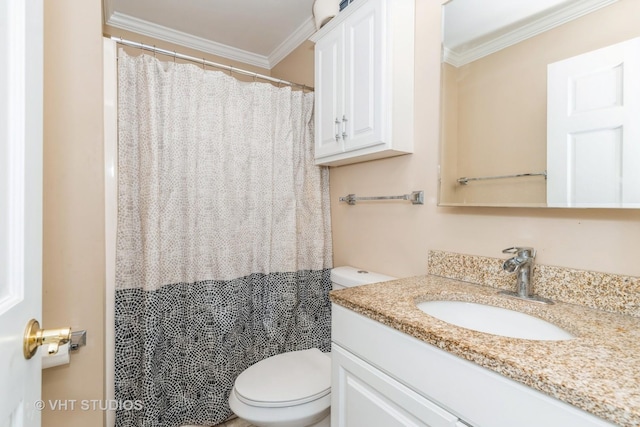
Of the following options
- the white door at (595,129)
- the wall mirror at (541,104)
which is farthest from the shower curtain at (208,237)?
the white door at (595,129)

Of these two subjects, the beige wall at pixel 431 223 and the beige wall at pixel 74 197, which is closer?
the beige wall at pixel 431 223

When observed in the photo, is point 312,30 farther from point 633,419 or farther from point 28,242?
point 633,419

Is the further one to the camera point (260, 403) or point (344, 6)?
point (344, 6)

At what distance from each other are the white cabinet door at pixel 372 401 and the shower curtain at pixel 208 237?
77 centimetres

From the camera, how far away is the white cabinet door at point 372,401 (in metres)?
0.75

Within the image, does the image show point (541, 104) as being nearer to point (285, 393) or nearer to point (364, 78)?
point (364, 78)

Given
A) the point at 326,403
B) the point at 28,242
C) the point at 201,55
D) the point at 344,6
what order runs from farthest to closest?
the point at 201,55, the point at 344,6, the point at 326,403, the point at 28,242

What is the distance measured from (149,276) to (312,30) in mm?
1847

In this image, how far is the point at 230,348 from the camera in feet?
5.34

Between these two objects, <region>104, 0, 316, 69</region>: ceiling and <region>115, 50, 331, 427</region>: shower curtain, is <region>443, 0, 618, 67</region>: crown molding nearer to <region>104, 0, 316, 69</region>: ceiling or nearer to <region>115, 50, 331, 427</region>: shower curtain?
<region>115, 50, 331, 427</region>: shower curtain

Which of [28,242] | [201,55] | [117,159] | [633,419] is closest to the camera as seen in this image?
[633,419]

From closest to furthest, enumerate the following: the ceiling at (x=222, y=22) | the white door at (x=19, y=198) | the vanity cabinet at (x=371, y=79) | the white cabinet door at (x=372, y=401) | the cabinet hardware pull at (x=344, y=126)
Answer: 1. the white door at (x=19, y=198)
2. the white cabinet door at (x=372, y=401)
3. the vanity cabinet at (x=371, y=79)
4. the cabinet hardware pull at (x=344, y=126)
5. the ceiling at (x=222, y=22)

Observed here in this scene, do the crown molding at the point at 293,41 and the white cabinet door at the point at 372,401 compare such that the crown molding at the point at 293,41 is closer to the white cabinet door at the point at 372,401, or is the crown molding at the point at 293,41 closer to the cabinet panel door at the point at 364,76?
the cabinet panel door at the point at 364,76

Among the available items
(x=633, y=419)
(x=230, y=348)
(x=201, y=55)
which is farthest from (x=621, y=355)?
(x=201, y=55)
